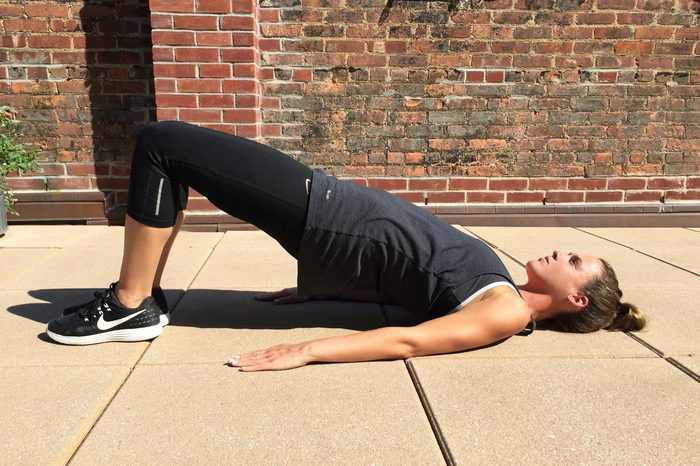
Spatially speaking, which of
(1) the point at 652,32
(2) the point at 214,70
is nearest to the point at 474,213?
(1) the point at 652,32

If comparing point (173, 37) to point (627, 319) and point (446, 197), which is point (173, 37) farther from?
point (627, 319)

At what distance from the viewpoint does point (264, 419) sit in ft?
5.13

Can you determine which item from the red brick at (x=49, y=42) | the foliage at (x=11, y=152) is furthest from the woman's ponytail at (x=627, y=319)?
the red brick at (x=49, y=42)

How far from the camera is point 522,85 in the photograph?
14.9 feet

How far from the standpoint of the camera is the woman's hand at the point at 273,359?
6.12 feet

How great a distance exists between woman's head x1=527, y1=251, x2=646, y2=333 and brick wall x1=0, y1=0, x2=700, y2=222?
2479mm

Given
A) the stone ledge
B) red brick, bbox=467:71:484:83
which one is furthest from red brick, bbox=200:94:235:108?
red brick, bbox=467:71:484:83

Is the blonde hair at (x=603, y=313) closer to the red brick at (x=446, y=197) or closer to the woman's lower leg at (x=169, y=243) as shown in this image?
the woman's lower leg at (x=169, y=243)

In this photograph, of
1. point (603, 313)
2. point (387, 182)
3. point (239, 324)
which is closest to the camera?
point (603, 313)

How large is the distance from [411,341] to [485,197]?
10.0 ft

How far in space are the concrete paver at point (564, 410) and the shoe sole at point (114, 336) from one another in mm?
1087

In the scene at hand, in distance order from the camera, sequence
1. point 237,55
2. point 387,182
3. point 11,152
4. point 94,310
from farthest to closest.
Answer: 1. point 387,182
2. point 237,55
3. point 11,152
4. point 94,310

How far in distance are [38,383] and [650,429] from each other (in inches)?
77.5

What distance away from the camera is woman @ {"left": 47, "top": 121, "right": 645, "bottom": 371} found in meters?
1.95
